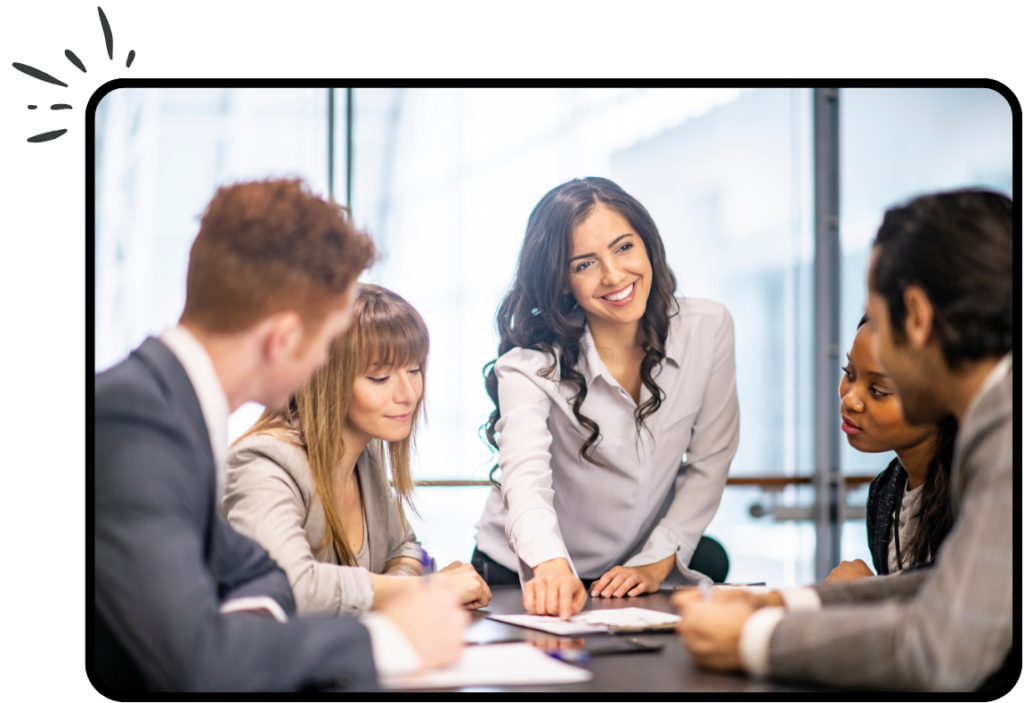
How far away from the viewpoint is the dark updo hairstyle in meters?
0.83

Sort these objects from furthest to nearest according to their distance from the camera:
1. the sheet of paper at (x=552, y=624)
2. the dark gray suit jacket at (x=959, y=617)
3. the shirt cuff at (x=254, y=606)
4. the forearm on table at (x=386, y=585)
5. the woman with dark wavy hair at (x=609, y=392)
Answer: the woman with dark wavy hair at (x=609, y=392) → the forearm on table at (x=386, y=585) → the sheet of paper at (x=552, y=624) → the shirt cuff at (x=254, y=606) → the dark gray suit jacket at (x=959, y=617)

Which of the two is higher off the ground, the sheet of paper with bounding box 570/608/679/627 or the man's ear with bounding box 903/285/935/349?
the man's ear with bounding box 903/285/935/349

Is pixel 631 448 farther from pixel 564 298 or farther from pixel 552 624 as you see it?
pixel 552 624

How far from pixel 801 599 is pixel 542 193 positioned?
2.30m

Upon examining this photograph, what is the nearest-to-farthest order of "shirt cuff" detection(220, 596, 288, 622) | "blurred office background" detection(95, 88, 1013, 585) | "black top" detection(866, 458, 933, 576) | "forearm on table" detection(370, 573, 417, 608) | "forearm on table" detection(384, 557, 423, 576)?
"shirt cuff" detection(220, 596, 288, 622), "forearm on table" detection(370, 573, 417, 608), "black top" detection(866, 458, 933, 576), "forearm on table" detection(384, 557, 423, 576), "blurred office background" detection(95, 88, 1013, 585)

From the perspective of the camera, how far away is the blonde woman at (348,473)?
1.27 metres

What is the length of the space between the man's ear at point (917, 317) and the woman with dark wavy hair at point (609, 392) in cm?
88

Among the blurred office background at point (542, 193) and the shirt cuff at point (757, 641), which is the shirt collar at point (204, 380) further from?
the blurred office background at point (542, 193)

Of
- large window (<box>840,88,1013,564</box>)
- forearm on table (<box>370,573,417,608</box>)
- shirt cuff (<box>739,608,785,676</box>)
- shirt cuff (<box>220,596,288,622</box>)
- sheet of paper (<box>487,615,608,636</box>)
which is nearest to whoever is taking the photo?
A: shirt cuff (<box>739,608,785,676</box>)

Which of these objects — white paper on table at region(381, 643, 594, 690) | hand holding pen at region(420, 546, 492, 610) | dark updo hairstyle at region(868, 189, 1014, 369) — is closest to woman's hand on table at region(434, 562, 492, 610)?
hand holding pen at region(420, 546, 492, 610)

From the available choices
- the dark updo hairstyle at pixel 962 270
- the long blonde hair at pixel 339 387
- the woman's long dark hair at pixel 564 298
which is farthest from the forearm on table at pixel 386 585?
the dark updo hairstyle at pixel 962 270

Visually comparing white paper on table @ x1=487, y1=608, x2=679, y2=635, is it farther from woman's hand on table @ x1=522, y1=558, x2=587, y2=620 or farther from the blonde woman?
the blonde woman

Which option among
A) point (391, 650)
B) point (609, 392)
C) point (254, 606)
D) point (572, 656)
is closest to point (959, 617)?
point (572, 656)
